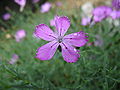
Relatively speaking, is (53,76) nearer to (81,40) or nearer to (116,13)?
(116,13)

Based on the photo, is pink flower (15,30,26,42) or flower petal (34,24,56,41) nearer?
flower petal (34,24,56,41)

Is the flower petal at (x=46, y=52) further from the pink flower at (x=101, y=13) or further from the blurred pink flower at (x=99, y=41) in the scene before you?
the pink flower at (x=101, y=13)

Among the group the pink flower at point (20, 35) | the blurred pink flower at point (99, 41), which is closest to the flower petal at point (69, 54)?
the blurred pink flower at point (99, 41)

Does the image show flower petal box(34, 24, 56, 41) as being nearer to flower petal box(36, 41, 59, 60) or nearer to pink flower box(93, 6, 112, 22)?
flower petal box(36, 41, 59, 60)

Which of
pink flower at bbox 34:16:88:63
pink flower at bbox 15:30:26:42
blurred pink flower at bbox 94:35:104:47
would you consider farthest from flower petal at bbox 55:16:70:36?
pink flower at bbox 15:30:26:42

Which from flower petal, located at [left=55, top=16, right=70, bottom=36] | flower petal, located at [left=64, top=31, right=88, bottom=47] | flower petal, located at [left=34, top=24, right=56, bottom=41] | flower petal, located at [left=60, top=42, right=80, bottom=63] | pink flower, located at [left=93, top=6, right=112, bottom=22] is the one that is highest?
pink flower, located at [left=93, top=6, right=112, bottom=22]

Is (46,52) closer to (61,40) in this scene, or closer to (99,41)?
(61,40)

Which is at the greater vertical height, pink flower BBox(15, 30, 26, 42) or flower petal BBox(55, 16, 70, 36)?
pink flower BBox(15, 30, 26, 42)

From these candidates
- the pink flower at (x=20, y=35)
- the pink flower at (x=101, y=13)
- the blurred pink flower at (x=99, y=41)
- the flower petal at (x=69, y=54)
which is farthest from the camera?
the pink flower at (x=20, y=35)
